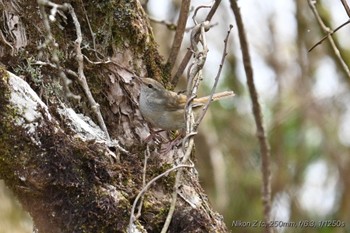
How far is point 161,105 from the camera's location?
380cm

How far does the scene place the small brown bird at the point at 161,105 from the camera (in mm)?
3215

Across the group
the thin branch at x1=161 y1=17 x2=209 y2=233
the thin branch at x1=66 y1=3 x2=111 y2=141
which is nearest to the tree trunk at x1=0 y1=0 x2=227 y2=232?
the thin branch at x1=66 y1=3 x2=111 y2=141

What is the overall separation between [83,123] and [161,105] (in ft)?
3.18

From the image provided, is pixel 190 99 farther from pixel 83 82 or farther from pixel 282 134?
pixel 282 134

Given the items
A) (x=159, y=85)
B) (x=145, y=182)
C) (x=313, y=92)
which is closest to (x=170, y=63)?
(x=159, y=85)

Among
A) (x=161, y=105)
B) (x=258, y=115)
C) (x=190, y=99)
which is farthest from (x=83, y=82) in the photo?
(x=258, y=115)

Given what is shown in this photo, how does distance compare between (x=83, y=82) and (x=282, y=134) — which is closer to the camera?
(x=83, y=82)

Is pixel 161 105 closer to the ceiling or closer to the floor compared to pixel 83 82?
closer to the floor

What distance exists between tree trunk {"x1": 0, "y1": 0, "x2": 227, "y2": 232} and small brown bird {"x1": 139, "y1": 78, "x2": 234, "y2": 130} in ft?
0.17

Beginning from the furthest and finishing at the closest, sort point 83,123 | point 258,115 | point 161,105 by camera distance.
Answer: point 258,115 → point 161,105 → point 83,123

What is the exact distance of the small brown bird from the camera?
321 centimetres

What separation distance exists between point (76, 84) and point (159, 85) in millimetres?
519

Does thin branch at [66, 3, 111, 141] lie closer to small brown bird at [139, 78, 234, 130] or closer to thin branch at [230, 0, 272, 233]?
small brown bird at [139, 78, 234, 130]

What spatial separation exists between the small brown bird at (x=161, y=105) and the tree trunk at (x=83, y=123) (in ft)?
0.17
